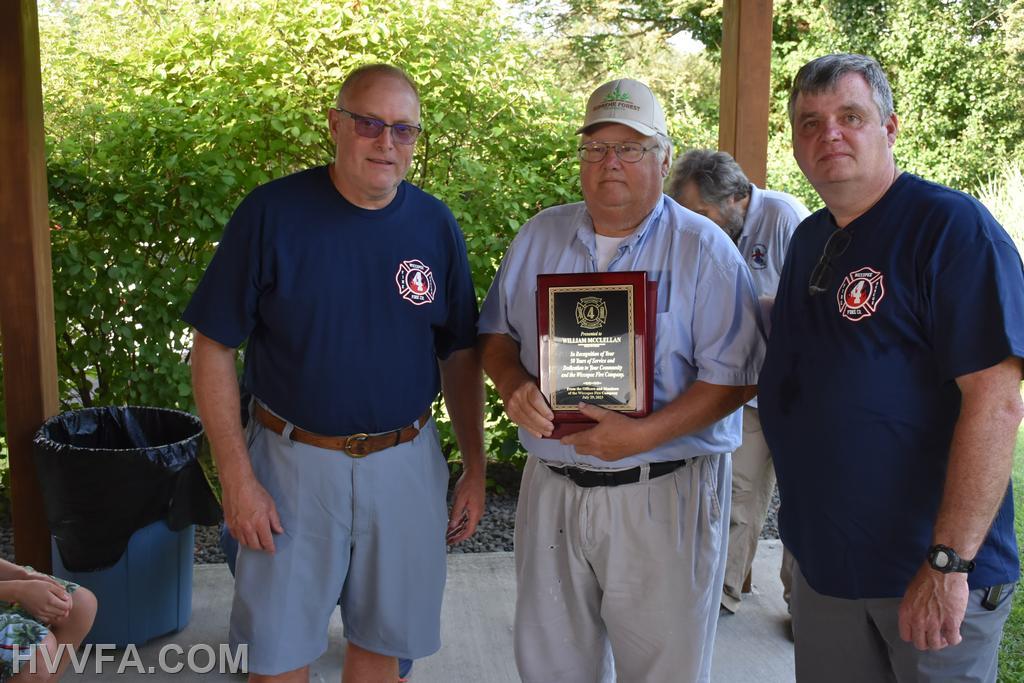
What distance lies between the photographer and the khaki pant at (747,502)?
402cm

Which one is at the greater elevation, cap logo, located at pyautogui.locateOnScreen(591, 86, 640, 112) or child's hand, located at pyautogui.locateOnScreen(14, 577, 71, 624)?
cap logo, located at pyautogui.locateOnScreen(591, 86, 640, 112)

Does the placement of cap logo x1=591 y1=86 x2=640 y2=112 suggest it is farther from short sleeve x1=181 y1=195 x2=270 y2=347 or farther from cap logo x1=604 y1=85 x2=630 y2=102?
short sleeve x1=181 y1=195 x2=270 y2=347

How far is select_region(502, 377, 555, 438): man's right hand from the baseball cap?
69 cm

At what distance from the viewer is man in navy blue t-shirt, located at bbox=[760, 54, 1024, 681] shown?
1.91 meters

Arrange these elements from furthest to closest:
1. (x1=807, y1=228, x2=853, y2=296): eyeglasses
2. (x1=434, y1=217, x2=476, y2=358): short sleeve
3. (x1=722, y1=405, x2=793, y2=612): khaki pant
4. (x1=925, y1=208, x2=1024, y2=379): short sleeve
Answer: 1. (x1=722, y1=405, x2=793, y2=612): khaki pant
2. (x1=434, y1=217, x2=476, y2=358): short sleeve
3. (x1=807, y1=228, x2=853, y2=296): eyeglasses
4. (x1=925, y1=208, x2=1024, y2=379): short sleeve

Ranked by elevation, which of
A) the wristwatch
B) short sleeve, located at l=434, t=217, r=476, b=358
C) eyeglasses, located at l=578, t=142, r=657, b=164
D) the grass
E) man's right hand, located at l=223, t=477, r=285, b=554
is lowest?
the grass

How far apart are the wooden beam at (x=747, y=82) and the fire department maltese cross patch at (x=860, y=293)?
6.80 ft

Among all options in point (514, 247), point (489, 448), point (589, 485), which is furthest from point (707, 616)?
point (489, 448)

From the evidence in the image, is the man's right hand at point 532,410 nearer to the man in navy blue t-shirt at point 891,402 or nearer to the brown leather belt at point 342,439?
the brown leather belt at point 342,439

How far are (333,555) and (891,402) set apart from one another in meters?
1.50

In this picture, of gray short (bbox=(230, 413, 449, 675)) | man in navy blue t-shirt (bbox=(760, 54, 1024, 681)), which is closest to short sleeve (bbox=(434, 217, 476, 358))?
gray short (bbox=(230, 413, 449, 675))

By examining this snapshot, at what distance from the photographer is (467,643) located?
3.92m

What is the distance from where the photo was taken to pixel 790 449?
7.35 feet

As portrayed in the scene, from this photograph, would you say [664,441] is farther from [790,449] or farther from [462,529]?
[462,529]
